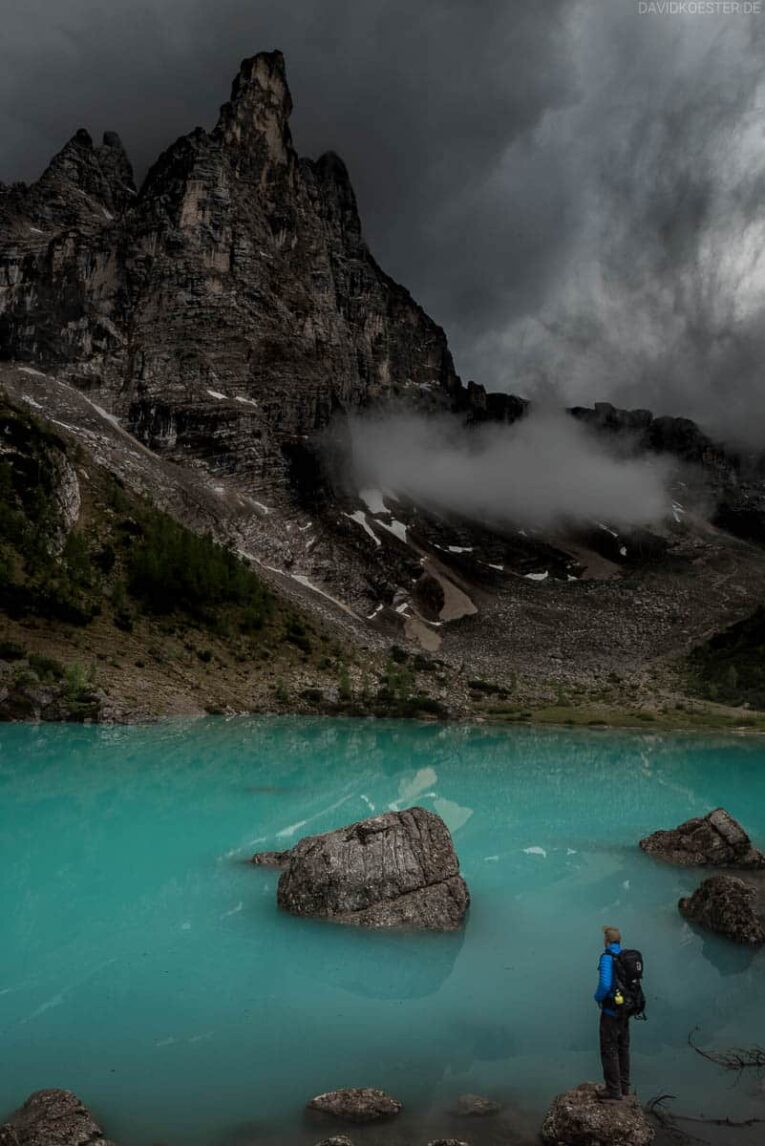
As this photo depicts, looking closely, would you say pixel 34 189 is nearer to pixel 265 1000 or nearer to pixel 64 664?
pixel 64 664

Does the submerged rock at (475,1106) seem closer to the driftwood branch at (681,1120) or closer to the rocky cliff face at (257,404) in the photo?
the driftwood branch at (681,1120)

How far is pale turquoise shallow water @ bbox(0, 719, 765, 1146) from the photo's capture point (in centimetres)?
1038

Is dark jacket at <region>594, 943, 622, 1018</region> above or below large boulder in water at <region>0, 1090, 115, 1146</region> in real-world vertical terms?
above

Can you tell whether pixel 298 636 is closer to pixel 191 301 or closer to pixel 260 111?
pixel 191 301

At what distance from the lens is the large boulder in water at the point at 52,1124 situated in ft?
27.8

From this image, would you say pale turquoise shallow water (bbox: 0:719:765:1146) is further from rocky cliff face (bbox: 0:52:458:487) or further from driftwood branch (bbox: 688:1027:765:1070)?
rocky cliff face (bbox: 0:52:458:487)

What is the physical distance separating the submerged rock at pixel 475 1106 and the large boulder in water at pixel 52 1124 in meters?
4.22

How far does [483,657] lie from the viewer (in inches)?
4449

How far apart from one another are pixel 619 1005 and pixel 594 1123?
147cm

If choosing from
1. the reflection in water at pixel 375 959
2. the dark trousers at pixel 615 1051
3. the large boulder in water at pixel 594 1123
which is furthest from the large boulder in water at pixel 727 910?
the large boulder in water at pixel 594 1123

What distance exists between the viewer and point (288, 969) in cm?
1417

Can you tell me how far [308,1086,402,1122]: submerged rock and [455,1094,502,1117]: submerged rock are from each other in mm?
778

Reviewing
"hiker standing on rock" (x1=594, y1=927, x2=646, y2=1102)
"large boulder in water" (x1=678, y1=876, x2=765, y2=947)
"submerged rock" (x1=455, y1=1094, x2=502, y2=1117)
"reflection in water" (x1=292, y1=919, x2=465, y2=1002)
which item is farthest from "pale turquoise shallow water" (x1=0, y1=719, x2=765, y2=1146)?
"hiker standing on rock" (x1=594, y1=927, x2=646, y2=1102)

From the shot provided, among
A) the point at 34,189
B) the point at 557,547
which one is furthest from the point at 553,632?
the point at 34,189
